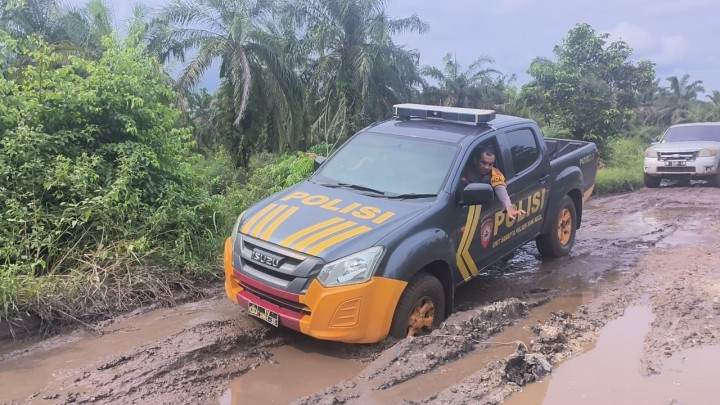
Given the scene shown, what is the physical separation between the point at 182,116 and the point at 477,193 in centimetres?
1132

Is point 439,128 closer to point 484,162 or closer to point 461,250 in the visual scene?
point 484,162

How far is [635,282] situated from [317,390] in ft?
13.6

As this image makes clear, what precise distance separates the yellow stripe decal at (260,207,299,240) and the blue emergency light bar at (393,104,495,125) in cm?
184

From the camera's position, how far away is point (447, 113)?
5.86 m

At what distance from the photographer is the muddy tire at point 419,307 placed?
14.4 ft

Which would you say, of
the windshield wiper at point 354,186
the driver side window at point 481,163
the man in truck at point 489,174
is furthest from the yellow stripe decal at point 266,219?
the man in truck at point 489,174

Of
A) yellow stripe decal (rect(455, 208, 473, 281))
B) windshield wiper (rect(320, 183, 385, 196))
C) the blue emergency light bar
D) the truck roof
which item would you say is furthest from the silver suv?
windshield wiper (rect(320, 183, 385, 196))

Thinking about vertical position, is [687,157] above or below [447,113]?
below

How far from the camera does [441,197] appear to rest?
4.89 metres

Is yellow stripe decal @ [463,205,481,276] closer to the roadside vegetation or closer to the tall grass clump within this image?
the roadside vegetation

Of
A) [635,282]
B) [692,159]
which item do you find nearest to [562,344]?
[635,282]

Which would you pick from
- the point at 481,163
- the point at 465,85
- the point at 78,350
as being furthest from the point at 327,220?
the point at 465,85

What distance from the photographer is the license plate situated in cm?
441

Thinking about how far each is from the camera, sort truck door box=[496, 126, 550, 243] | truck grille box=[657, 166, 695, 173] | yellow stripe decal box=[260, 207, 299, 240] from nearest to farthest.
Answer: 1. yellow stripe decal box=[260, 207, 299, 240]
2. truck door box=[496, 126, 550, 243]
3. truck grille box=[657, 166, 695, 173]
